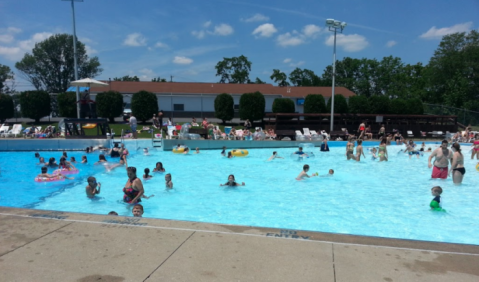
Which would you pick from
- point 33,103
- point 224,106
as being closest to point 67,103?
point 33,103

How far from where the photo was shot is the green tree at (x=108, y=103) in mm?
26594

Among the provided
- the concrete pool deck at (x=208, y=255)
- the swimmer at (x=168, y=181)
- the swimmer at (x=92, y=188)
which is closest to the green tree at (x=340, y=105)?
the swimmer at (x=168, y=181)

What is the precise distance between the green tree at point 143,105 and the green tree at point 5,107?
10631 mm

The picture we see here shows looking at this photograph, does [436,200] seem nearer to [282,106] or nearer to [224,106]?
[282,106]

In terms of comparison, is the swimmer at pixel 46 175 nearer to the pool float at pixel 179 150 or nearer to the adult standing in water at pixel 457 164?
the pool float at pixel 179 150

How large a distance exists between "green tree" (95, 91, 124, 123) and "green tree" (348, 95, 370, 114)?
20.3m

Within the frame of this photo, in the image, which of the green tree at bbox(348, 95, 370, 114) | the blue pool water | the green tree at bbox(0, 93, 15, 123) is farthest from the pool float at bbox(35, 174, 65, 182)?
the green tree at bbox(348, 95, 370, 114)

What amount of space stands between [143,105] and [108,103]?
2953 millimetres

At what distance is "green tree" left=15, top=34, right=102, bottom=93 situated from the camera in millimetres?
50969

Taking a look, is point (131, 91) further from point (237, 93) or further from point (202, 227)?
point (202, 227)

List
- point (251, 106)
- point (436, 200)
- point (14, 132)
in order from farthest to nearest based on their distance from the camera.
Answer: point (251, 106) → point (14, 132) → point (436, 200)

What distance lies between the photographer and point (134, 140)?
61.8 feet

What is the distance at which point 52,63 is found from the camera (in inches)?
2055

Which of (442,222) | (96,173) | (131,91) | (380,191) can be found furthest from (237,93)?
(442,222)
